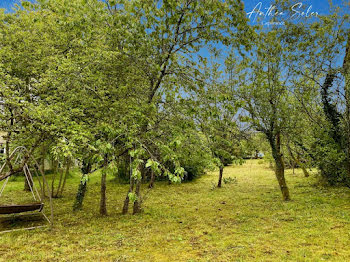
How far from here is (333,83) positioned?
10945mm

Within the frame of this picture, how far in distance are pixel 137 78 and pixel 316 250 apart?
772 cm

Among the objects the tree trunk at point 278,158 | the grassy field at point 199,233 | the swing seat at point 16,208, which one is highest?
the tree trunk at point 278,158

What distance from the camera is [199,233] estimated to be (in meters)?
7.75

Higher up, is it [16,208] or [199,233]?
[16,208]

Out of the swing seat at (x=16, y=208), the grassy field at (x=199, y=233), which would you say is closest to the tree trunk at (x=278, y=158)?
the grassy field at (x=199, y=233)

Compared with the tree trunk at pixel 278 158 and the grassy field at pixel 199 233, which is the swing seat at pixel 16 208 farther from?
the tree trunk at pixel 278 158

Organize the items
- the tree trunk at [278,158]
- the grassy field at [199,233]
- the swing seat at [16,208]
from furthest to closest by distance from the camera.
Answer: the tree trunk at [278,158]
the swing seat at [16,208]
the grassy field at [199,233]

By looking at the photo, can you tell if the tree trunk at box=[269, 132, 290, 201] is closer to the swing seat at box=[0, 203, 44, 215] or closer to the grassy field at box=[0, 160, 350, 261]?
the grassy field at box=[0, 160, 350, 261]

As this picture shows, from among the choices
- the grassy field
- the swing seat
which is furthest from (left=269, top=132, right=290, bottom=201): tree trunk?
the swing seat

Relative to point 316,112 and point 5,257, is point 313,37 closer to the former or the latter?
point 316,112

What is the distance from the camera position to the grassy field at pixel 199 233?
5.99 m

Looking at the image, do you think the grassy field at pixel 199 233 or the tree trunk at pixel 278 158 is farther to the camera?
the tree trunk at pixel 278 158

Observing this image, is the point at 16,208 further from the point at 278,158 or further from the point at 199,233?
the point at 278,158

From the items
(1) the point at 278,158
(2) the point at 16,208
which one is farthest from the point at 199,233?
(1) the point at 278,158
